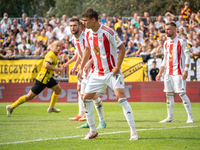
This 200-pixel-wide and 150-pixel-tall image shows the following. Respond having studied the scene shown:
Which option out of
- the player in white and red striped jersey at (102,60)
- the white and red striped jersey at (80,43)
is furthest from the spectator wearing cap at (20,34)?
the player in white and red striped jersey at (102,60)

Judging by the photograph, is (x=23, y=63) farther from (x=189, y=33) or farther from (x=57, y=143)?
(x=57, y=143)

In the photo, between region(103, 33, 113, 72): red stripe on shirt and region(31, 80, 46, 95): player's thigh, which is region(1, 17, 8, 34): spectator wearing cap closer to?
region(31, 80, 46, 95): player's thigh

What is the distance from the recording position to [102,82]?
613cm

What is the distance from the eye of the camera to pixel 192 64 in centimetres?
1530

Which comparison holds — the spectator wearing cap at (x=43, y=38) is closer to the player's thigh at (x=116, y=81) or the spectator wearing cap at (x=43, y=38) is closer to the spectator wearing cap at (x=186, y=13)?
the spectator wearing cap at (x=186, y=13)

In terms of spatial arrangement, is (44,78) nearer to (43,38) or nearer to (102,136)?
(102,136)

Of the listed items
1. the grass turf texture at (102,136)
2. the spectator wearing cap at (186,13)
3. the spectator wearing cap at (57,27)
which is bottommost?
the grass turf texture at (102,136)

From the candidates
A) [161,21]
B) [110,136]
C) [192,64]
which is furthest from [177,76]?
[161,21]

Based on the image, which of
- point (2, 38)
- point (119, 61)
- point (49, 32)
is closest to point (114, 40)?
point (119, 61)

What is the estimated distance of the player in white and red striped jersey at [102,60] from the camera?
5953mm

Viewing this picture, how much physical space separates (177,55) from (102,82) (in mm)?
3304

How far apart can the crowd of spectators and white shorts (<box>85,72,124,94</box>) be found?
10014mm

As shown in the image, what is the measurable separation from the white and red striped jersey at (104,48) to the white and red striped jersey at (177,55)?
3.04 meters

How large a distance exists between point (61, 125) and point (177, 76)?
10.6 feet
